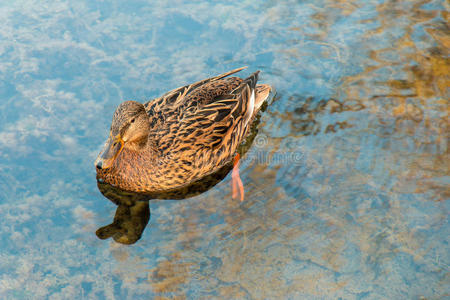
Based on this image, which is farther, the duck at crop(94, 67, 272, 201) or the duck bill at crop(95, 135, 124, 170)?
the duck at crop(94, 67, 272, 201)

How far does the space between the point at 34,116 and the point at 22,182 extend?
3.49ft

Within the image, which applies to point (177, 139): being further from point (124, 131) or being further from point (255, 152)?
point (255, 152)

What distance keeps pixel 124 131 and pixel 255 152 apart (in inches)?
60.7

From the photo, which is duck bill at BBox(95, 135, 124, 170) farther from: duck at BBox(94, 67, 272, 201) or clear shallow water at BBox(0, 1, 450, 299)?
clear shallow water at BBox(0, 1, 450, 299)

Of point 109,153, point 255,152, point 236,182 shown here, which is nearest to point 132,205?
point 109,153

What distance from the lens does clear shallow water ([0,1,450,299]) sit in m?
4.33

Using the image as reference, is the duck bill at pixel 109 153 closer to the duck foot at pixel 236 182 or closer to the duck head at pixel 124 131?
the duck head at pixel 124 131

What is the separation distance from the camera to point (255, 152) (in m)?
5.59

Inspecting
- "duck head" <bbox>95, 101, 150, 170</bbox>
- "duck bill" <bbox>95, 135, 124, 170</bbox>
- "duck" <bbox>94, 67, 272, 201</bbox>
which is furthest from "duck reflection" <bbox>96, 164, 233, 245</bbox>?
"duck bill" <bbox>95, 135, 124, 170</bbox>

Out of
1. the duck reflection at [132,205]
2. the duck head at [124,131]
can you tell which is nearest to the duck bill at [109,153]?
the duck head at [124,131]

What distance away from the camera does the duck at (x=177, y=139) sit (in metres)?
5.04

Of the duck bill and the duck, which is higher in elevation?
the duck bill

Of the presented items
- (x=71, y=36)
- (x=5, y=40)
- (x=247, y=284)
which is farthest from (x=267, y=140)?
(x=5, y=40)

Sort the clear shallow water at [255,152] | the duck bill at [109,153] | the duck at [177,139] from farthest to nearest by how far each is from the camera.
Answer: the duck at [177,139]
the duck bill at [109,153]
the clear shallow water at [255,152]
